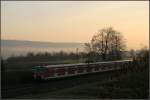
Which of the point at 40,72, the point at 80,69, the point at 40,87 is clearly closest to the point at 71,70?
the point at 80,69

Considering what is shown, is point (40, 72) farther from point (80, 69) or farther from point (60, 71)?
point (80, 69)

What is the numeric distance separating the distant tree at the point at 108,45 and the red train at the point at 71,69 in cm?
72

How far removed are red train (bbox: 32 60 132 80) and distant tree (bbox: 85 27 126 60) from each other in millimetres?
715

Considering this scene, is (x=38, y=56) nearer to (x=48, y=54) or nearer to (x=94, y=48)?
(x=48, y=54)

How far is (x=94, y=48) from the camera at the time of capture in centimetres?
2477

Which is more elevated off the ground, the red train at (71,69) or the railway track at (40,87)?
the red train at (71,69)

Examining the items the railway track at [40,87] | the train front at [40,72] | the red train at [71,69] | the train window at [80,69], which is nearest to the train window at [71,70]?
the red train at [71,69]

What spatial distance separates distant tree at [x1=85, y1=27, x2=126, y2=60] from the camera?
24609mm

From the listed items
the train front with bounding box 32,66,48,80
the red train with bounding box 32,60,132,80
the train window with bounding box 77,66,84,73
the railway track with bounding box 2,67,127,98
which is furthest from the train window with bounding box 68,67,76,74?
the train front with bounding box 32,66,48,80

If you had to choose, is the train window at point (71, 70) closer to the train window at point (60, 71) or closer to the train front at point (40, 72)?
the train window at point (60, 71)

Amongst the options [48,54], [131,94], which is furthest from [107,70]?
[131,94]

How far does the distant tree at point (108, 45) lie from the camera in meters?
24.6

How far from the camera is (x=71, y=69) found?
22.6m

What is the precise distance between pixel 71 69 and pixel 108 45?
4.78 meters
